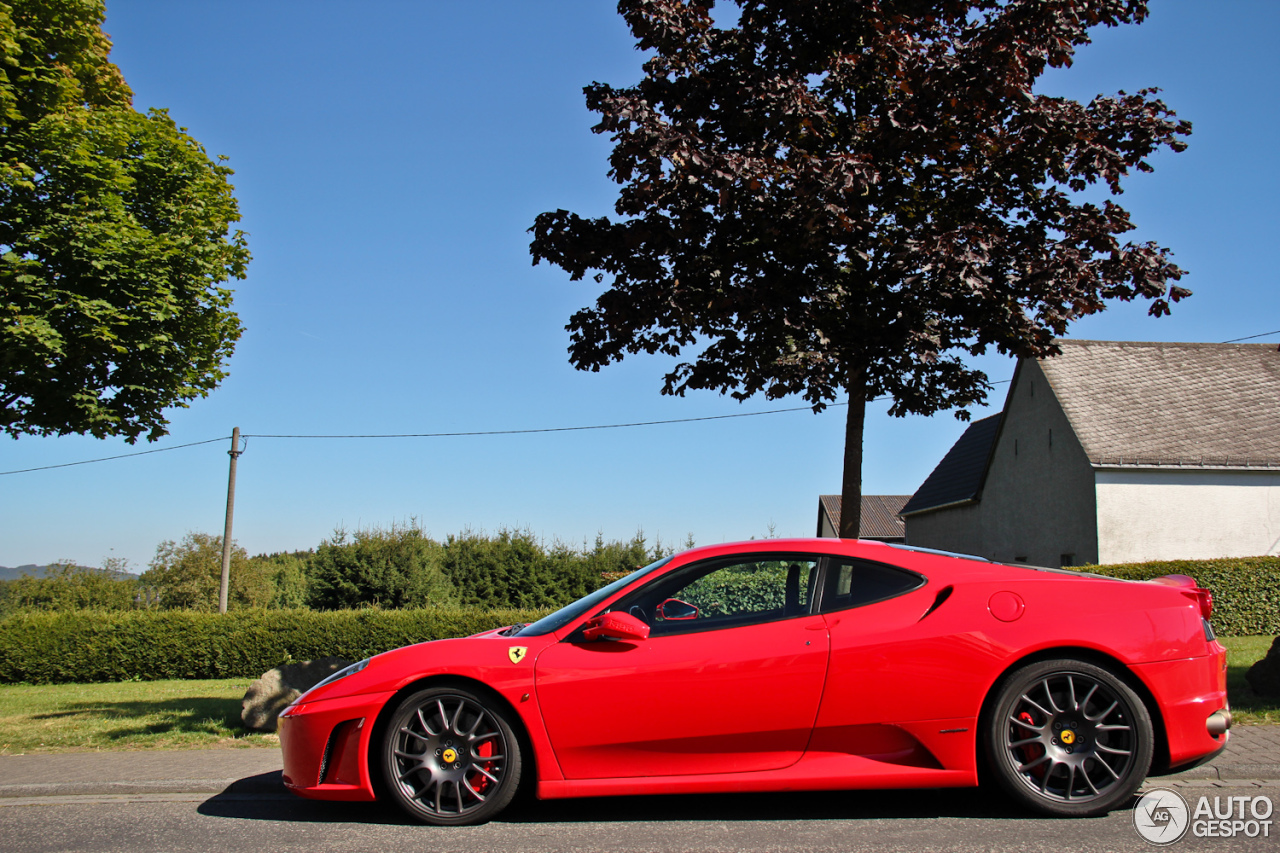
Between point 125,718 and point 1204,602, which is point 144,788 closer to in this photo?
point 125,718

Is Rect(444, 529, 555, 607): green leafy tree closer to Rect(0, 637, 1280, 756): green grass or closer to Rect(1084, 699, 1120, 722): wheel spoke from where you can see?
Rect(0, 637, 1280, 756): green grass

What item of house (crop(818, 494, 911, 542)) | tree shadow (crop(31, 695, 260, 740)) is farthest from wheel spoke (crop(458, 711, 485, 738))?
house (crop(818, 494, 911, 542))

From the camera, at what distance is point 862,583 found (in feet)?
14.5

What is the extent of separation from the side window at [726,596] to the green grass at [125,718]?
165 inches

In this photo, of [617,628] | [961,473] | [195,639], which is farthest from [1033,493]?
[617,628]

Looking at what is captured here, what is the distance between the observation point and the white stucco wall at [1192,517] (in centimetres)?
2009

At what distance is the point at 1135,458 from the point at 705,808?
1968 cm

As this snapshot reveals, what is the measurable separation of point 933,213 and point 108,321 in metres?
10.6

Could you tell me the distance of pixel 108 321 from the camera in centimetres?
1179

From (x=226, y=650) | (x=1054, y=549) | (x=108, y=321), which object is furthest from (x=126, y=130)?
(x=1054, y=549)

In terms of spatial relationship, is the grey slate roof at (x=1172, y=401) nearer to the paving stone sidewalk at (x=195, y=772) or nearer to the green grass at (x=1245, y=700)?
the green grass at (x=1245, y=700)

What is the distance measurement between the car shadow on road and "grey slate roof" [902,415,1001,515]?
80.5 ft

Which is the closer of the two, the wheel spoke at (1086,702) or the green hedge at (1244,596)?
the wheel spoke at (1086,702)

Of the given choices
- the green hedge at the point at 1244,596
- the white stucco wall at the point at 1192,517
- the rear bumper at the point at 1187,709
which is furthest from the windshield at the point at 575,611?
the white stucco wall at the point at 1192,517
